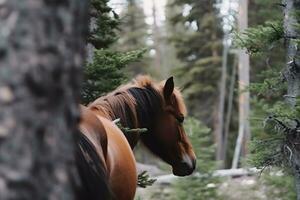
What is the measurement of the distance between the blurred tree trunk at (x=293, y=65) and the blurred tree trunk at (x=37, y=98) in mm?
4199

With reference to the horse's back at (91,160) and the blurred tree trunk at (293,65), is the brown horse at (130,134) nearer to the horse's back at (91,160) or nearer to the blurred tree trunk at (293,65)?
the horse's back at (91,160)

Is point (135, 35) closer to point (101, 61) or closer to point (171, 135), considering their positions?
point (101, 61)

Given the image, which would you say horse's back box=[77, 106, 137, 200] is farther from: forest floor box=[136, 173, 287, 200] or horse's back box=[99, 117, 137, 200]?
forest floor box=[136, 173, 287, 200]

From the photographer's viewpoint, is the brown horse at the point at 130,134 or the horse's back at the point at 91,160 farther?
the brown horse at the point at 130,134

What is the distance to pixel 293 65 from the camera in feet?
19.5

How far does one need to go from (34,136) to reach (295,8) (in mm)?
4631

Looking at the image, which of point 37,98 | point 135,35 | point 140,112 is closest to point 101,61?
point 140,112

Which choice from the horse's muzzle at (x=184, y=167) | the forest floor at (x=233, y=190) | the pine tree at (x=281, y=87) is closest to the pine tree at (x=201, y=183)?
the forest floor at (x=233, y=190)

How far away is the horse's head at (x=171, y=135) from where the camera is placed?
5.92 meters

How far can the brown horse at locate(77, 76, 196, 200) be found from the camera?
389 centimetres

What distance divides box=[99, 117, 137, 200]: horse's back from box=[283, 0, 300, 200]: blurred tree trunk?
5.64 ft

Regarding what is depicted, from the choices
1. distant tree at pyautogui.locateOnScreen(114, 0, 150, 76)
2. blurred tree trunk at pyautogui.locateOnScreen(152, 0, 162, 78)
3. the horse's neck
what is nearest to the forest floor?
the horse's neck

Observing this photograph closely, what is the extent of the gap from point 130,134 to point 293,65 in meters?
1.71

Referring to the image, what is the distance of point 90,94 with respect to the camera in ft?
23.8
